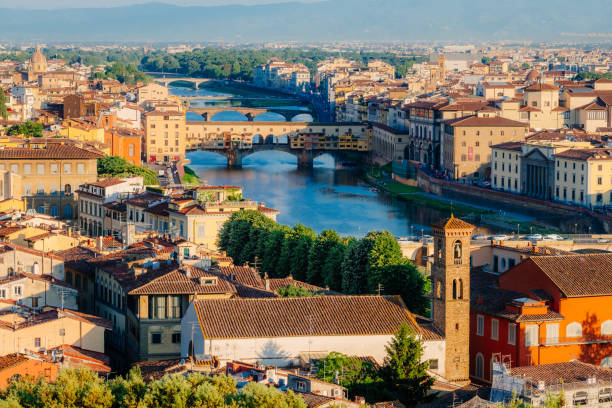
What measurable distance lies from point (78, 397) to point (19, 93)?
42.2 meters

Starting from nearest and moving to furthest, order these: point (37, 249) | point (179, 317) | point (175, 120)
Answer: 1. point (179, 317)
2. point (37, 249)
3. point (175, 120)

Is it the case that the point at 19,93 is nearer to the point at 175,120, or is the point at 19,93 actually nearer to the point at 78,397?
the point at 175,120

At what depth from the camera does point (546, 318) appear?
1589cm

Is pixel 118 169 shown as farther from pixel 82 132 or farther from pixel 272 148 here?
pixel 272 148

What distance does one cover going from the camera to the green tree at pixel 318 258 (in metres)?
21.0

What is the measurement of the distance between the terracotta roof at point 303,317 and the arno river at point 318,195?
1768 cm

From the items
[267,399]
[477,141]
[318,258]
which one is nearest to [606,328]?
[318,258]

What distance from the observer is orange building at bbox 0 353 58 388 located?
1276 centimetres

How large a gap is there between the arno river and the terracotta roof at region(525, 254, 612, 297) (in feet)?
51.6

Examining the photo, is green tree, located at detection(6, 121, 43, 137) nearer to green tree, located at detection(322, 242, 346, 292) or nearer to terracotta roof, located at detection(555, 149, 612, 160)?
terracotta roof, located at detection(555, 149, 612, 160)

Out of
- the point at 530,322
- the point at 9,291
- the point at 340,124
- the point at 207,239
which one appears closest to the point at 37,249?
the point at 9,291

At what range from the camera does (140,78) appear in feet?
299

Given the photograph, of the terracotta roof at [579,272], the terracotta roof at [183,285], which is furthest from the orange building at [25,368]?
the terracotta roof at [579,272]

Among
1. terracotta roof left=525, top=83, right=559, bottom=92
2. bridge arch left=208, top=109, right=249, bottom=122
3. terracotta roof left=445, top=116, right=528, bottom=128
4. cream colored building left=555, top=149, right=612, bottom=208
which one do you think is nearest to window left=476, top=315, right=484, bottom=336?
cream colored building left=555, top=149, right=612, bottom=208
